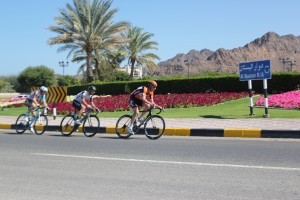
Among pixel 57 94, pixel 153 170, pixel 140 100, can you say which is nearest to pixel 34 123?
pixel 140 100

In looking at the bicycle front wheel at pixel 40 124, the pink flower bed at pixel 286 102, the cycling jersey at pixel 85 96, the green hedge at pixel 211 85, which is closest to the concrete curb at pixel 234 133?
the cycling jersey at pixel 85 96

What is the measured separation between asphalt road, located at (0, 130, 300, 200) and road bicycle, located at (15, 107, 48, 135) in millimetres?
3696

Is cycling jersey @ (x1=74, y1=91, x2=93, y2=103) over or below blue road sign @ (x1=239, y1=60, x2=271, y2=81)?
below

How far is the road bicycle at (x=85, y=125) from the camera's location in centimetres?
1446

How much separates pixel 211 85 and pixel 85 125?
62.6ft

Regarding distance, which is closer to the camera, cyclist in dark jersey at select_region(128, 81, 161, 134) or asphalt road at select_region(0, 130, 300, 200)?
asphalt road at select_region(0, 130, 300, 200)

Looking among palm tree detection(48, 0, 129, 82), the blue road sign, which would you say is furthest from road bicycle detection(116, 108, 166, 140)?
palm tree detection(48, 0, 129, 82)

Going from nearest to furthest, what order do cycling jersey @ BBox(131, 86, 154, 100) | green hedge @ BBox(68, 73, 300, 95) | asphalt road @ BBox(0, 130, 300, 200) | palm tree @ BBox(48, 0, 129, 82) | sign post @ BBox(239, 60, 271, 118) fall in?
asphalt road @ BBox(0, 130, 300, 200) → cycling jersey @ BBox(131, 86, 154, 100) → sign post @ BBox(239, 60, 271, 118) → green hedge @ BBox(68, 73, 300, 95) → palm tree @ BBox(48, 0, 129, 82)

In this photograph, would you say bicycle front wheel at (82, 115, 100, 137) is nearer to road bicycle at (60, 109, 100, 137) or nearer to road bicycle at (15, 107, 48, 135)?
road bicycle at (60, 109, 100, 137)

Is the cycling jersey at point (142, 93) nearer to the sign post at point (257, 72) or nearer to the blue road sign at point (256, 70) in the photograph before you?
the sign post at point (257, 72)

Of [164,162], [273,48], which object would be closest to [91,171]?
[164,162]

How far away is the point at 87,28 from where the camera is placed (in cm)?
4147

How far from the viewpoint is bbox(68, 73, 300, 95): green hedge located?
2903 cm

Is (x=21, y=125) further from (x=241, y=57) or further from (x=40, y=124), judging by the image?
(x=241, y=57)
